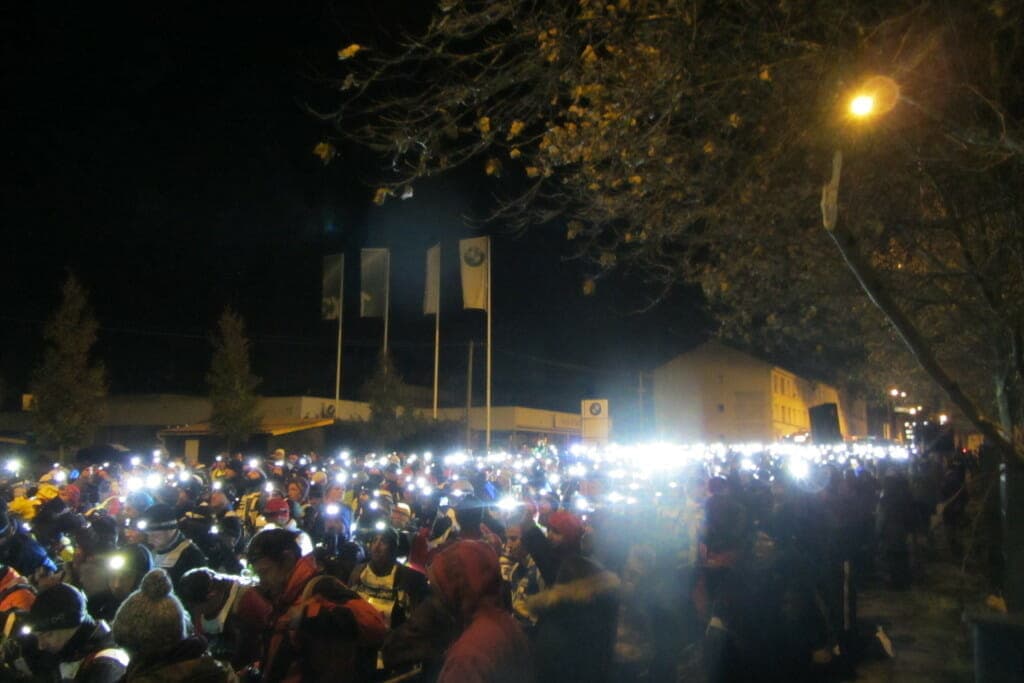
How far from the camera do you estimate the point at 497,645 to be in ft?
10.5

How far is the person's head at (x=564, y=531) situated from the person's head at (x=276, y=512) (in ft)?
13.7

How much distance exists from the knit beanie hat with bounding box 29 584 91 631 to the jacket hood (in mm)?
2958

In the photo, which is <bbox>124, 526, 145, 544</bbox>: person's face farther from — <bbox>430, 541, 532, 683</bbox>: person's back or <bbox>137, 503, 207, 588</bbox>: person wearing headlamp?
<bbox>430, 541, 532, 683</bbox>: person's back

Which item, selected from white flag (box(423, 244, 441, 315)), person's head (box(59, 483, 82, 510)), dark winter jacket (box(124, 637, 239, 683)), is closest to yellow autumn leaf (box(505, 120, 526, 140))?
dark winter jacket (box(124, 637, 239, 683))

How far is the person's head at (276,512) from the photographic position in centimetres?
883

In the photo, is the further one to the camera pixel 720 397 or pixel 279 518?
pixel 720 397

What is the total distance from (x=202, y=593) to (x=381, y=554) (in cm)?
130

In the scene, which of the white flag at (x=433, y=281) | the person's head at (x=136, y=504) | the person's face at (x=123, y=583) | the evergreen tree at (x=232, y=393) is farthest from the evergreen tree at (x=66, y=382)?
the person's face at (x=123, y=583)

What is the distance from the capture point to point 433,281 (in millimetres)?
34250

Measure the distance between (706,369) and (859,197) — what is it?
198 ft

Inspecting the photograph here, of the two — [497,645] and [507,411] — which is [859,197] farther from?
[507,411]

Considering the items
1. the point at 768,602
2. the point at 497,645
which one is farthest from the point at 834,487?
the point at 497,645

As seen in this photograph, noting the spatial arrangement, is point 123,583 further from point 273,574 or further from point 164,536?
point 273,574

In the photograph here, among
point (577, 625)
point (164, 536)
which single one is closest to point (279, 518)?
point (164, 536)
